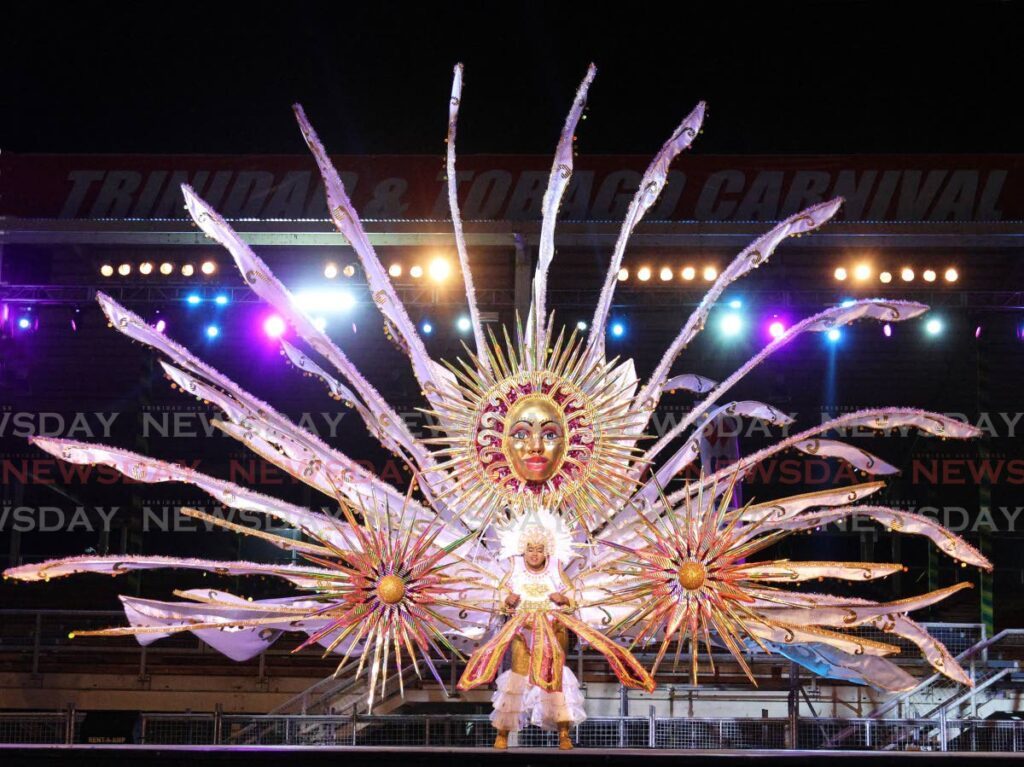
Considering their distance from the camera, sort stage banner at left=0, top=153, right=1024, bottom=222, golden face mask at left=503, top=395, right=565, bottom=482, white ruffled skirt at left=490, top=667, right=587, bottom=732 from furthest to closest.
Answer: stage banner at left=0, top=153, right=1024, bottom=222
golden face mask at left=503, top=395, right=565, bottom=482
white ruffled skirt at left=490, top=667, right=587, bottom=732

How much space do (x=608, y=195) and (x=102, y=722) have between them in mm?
7181

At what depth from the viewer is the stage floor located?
5.20 metres

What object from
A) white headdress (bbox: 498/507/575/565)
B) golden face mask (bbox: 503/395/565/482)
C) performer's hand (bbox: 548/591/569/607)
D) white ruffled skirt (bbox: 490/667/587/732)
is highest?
golden face mask (bbox: 503/395/565/482)

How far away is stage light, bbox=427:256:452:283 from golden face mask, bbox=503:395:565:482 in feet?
16.9

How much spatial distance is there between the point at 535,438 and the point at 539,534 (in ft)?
2.11

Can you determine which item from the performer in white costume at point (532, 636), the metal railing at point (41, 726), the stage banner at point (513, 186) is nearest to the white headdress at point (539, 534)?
the performer in white costume at point (532, 636)

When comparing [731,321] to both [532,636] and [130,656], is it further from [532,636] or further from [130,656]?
[130,656]

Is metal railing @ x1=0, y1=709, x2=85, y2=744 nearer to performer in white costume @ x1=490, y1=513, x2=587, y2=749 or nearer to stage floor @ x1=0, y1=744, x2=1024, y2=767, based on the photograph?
performer in white costume @ x1=490, y1=513, x2=587, y2=749

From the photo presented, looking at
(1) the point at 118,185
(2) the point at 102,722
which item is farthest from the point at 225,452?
(2) the point at 102,722

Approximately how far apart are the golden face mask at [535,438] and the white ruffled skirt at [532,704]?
1.32 meters

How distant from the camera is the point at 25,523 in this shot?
16.0 m

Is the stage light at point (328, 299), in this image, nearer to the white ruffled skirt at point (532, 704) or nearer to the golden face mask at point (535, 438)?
the golden face mask at point (535, 438)

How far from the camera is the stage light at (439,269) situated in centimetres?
1298

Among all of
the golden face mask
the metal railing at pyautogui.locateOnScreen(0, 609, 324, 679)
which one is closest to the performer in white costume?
the golden face mask
